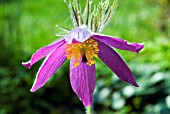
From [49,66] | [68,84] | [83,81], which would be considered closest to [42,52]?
[49,66]

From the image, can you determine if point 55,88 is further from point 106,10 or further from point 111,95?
point 106,10

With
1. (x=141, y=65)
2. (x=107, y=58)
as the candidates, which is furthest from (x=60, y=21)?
(x=107, y=58)

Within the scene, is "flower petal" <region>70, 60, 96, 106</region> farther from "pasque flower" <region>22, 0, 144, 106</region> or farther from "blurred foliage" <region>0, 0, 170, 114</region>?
"blurred foliage" <region>0, 0, 170, 114</region>

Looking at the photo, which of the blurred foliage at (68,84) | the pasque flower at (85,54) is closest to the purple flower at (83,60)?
the pasque flower at (85,54)

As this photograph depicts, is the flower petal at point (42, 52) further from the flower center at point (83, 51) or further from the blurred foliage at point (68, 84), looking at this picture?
the blurred foliage at point (68, 84)

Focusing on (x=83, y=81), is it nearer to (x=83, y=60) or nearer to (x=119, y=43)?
(x=83, y=60)
